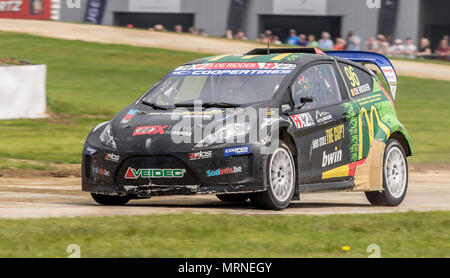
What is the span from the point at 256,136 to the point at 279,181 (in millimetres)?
514

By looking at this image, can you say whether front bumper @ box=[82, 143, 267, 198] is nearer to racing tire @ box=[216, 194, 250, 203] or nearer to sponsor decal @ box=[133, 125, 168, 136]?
sponsor decal @ box=[133, 125, 168, 136]

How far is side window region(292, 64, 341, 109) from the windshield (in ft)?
0.60

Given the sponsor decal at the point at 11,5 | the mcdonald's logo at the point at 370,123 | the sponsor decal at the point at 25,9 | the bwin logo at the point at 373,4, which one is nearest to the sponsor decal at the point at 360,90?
the mcdonald's logo at the point at 370,123

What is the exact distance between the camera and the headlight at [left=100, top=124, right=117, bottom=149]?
8602mm

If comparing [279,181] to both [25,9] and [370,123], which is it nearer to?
[370,123]

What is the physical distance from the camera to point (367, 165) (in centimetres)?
993

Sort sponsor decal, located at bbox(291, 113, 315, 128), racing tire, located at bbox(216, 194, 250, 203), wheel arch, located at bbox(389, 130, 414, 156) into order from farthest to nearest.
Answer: wheel arch, located at bbox(389, 130, 414, 156) → racing tire, located at bbox(216, 194, 250, 203) → sponsor decal, located at bbox(291, 113, 315, 128)

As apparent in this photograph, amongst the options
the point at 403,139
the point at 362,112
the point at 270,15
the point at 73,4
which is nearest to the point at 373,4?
the point at 270,15

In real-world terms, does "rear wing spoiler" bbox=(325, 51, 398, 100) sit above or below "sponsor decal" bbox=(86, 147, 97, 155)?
above

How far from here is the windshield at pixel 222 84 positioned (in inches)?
357

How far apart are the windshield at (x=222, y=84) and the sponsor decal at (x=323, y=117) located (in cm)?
53

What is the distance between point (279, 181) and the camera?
28.1 feet

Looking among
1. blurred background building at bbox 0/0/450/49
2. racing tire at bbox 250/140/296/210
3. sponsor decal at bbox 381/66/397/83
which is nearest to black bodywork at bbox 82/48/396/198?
racing tire at bbox 250/140/296/210

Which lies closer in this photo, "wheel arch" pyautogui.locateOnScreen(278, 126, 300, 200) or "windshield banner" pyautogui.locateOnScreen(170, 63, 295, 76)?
"wheel arch" pyautogui.locateOnScreen(278, 126, 300, 200)
